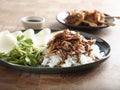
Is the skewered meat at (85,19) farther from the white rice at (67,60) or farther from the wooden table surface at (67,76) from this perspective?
the white rice at (67,60)

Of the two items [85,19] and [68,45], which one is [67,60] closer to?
[68,45]

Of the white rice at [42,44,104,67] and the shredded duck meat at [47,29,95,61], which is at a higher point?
the shredded duck meat at [47,29,95,61]

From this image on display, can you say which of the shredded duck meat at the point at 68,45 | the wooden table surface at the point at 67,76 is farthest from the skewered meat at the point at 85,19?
the shredded duck meat at the point at 68,45

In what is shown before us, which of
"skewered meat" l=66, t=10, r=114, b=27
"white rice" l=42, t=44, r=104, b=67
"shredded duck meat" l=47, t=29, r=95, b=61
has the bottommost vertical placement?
"skewered meat" l=66, t=10, r=114, b=27

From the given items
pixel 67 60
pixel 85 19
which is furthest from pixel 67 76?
pixel 85 19

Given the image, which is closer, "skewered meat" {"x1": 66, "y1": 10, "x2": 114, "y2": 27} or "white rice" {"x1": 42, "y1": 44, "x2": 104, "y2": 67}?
"white rice" {"x1": 42, "y1": 44, "x2": 104, "y2": 67}

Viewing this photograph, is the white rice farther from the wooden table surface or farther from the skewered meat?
the skewered meat

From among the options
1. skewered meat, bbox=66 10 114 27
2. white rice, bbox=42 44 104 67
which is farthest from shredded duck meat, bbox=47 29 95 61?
skewered meat, bbox=66 10 114 27

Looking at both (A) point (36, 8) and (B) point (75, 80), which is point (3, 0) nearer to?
(A) point (36, 8)
